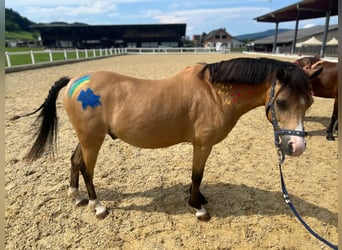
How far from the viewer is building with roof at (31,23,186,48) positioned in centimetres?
5950

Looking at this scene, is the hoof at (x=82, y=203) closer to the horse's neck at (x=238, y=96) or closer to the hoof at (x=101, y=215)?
the hoof at (x=101, y=215)

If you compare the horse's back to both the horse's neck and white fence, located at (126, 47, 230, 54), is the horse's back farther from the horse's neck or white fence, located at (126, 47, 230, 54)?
white fence, located at (126, 47, 230, 54)

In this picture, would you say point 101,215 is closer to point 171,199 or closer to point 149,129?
point 171,199

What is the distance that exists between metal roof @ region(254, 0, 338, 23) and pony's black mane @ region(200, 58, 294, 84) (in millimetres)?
24613

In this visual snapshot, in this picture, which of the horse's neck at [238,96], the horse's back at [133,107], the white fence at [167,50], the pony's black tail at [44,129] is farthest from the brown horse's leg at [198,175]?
the white fence at [167,50]

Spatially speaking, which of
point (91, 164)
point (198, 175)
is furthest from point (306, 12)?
point (91, 164)

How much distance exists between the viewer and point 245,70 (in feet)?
7.76

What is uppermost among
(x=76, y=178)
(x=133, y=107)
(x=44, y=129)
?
(x=133, y=107)

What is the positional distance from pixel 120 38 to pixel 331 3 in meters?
50.3

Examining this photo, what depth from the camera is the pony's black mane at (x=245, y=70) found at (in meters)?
2.29

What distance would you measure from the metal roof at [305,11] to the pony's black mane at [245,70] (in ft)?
80.8

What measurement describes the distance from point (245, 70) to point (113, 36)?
65524 millimetres

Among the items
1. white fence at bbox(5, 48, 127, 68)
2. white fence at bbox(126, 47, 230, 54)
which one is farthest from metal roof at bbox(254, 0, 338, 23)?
white fence at bbox(5, 48, 127, 68)

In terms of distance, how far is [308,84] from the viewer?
202 cm
